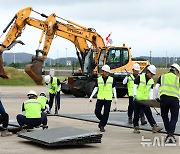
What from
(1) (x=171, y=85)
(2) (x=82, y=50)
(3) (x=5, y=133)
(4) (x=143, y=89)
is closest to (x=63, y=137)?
(3) (x=5, y=133)

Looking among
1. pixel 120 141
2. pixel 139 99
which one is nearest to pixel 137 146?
pixel 120 141

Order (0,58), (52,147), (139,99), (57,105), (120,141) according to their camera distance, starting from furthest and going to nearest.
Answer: (0,58) < (57,105) < (139,99) < (120,141) < (52,147)

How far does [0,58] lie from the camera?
1254 inches

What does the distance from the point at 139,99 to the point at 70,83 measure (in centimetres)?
2078

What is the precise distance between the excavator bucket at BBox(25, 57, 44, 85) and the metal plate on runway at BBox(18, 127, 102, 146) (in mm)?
18167

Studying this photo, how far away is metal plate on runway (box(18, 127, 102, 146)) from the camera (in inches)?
452

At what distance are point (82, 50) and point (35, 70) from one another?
18.0 ft

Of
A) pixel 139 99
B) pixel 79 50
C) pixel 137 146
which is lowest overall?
pixel 137 146

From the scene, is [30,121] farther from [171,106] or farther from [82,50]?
[82,50]

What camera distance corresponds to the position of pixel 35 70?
102ft

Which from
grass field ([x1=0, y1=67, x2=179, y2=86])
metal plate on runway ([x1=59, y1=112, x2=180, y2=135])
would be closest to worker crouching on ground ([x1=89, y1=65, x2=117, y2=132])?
metal plate on runway ([x1=59, y1=112, x2=180, y2=135])

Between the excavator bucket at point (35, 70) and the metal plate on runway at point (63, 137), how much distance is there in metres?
18.2

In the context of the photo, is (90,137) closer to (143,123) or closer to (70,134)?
(70,134)

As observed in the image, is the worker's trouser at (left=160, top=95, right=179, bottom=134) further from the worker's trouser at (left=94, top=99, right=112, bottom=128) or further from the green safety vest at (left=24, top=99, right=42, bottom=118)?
the green safety vest at (left=24, top=99, right=42, bottom=118)
